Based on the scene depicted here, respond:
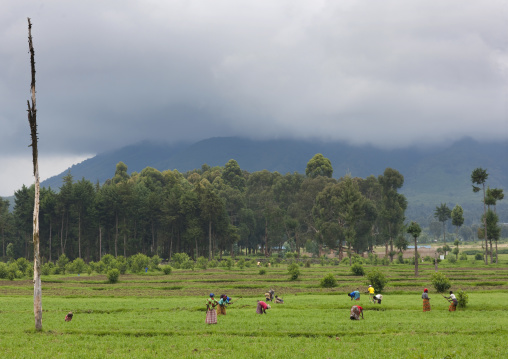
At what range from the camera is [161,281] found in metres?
68.5

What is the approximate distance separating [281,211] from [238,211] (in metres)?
16.8

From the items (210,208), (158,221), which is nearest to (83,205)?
(158,221)

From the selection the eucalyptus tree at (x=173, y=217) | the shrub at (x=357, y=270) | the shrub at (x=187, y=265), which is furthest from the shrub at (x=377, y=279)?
the eucalyptus tree at (x=173, y=217)

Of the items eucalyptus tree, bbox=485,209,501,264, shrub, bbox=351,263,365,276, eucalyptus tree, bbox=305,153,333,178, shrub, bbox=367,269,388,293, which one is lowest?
shrub, bbox=351,263,365,276

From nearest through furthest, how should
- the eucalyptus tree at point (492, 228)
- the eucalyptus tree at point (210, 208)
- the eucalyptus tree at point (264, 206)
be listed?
the eucalyptus tree at point (492, 228) < the eucalyptus tree at point (210, 208) < the eucalyptus tree at point (264, 206)

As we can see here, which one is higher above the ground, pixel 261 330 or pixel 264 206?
pixel 264 206

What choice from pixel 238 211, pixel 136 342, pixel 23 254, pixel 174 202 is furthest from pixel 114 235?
pixel 136 342

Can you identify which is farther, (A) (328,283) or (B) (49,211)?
(B) (49,211)

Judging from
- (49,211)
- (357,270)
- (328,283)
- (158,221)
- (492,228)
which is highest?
(49,211)

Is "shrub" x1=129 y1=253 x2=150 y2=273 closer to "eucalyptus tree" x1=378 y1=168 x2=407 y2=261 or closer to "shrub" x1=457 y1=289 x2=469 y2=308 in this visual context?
"shrub" x1=457 y1=289 x2=469 y2=308

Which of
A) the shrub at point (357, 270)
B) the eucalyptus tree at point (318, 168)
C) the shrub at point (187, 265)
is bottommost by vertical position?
the shrub at point (187, 265)

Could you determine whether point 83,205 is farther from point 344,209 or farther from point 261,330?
point 261,330

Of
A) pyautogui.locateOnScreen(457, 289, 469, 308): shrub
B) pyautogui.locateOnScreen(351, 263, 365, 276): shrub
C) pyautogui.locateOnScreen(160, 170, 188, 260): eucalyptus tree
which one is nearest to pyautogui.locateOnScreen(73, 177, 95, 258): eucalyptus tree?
pyautogui.locateOnScreen(160, 170, 188, 260): eucalyptus tree

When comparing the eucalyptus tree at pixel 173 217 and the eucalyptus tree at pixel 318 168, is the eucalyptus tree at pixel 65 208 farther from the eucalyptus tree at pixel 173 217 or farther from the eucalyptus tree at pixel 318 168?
the eucalyptus tree at pixel 318 168
